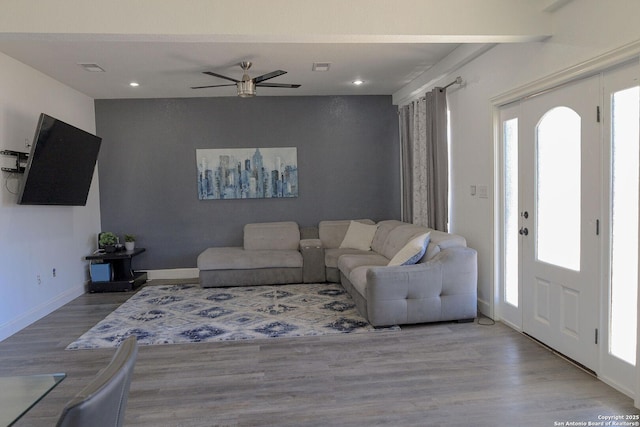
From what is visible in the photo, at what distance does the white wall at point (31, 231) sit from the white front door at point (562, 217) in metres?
4.82

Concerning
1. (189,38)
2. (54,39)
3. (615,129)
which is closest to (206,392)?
(189,38)

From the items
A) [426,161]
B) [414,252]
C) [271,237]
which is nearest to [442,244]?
[414,252]

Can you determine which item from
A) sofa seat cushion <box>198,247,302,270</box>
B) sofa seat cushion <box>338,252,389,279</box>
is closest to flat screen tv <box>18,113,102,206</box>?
sofa seat cushion <box>198,247,302,270</box>

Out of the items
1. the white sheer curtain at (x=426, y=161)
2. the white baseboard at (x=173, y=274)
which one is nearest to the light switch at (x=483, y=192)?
the white sheer curtain at (x=426, y=161)

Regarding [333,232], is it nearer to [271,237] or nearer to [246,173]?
[271,237]

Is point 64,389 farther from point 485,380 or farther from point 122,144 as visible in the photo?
point 122,144

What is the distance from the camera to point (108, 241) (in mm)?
6184

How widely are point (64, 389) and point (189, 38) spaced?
2.61 m

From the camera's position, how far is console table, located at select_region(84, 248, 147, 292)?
19.5ft

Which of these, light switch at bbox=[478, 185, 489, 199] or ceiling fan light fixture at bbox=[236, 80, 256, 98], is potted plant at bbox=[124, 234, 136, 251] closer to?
ceiling fan light fixture at bbox=[236, 80, 256, 98]

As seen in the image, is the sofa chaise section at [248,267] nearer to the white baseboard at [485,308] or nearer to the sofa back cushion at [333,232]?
the sofa back cushion at [333,232]

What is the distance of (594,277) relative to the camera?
2973mm

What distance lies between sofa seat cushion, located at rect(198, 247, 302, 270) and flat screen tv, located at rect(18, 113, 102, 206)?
1733 mm

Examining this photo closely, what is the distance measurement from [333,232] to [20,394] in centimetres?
519
